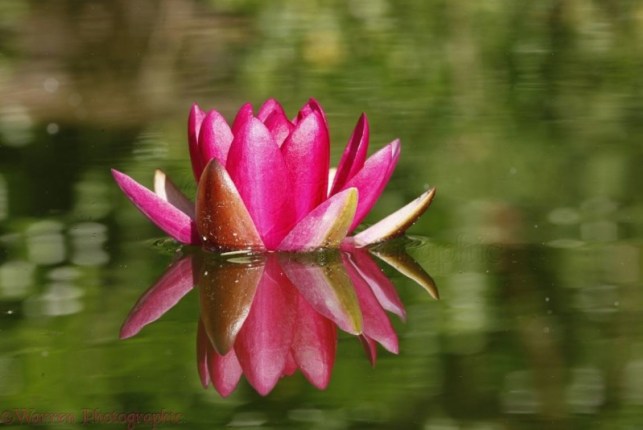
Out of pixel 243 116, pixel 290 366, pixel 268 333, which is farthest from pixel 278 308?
pixel 243 116

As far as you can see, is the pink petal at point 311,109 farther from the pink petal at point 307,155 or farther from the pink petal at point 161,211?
the pink petal at point 161,211

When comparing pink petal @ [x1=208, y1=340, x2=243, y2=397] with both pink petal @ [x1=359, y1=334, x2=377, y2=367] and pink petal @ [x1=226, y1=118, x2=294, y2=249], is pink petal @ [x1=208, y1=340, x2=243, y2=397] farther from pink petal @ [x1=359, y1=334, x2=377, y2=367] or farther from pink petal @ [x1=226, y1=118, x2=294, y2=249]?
pink petal @ [x1=226, y1=118, x2=294, y2=249]

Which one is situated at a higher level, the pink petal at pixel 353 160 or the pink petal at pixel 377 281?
the pink petal at pixel 353 160

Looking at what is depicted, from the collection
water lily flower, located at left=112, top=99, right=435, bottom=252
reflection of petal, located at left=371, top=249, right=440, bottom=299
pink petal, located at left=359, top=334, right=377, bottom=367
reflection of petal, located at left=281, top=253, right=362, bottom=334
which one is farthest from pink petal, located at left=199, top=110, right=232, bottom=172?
pink petal, located at left=359, top=334, right=377, bottom=367

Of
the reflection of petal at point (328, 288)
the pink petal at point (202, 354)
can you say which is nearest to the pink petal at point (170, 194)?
the reflection of petal at point (328, 288)

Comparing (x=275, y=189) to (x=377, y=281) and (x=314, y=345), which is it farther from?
(x=314, y=345)

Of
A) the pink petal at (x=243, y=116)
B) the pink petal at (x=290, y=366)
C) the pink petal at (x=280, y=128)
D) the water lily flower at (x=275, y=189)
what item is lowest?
the pink petal at (x=290, y=366)

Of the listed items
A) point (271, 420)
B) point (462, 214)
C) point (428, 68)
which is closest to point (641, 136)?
point (462, 214)
